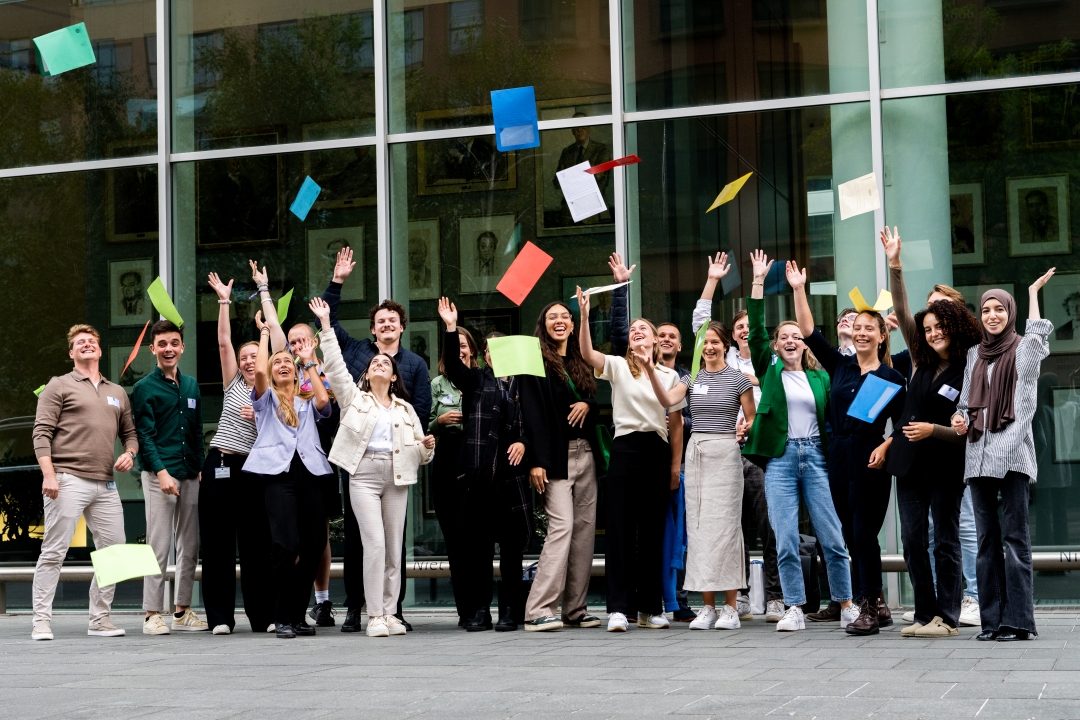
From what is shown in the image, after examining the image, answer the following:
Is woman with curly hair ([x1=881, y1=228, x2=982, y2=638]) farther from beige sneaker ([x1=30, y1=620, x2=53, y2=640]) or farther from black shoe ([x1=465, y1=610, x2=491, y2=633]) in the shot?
beige sneaker ([x1=30, y1=620, x2=53, y2=640])

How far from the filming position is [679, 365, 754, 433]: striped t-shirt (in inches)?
330

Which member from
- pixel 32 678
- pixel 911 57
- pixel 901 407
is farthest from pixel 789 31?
pixel 32 678

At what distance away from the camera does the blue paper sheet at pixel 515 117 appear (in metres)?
10.7

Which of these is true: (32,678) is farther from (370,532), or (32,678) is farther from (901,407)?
(901,407)

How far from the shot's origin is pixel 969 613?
816cm

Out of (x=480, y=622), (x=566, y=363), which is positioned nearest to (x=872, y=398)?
(x=566, y=363)

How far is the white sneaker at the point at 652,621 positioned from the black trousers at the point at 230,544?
2428mm

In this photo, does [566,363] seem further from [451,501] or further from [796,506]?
[796,506]

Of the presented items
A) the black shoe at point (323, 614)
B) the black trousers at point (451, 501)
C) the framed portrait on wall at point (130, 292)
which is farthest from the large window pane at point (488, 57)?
the black shoe at point (323, 614)

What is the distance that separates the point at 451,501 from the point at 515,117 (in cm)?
342

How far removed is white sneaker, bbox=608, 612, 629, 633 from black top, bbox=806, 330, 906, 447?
1.69 meters

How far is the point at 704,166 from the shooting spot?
10523mm

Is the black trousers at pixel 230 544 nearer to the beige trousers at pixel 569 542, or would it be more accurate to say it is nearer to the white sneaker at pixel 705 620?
the beige trousers at pixel 569 542

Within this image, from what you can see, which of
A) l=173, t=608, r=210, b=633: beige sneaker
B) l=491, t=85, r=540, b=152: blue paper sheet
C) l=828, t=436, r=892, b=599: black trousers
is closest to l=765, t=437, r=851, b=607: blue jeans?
l=828, t=436, r=892, b=599: black trousers
